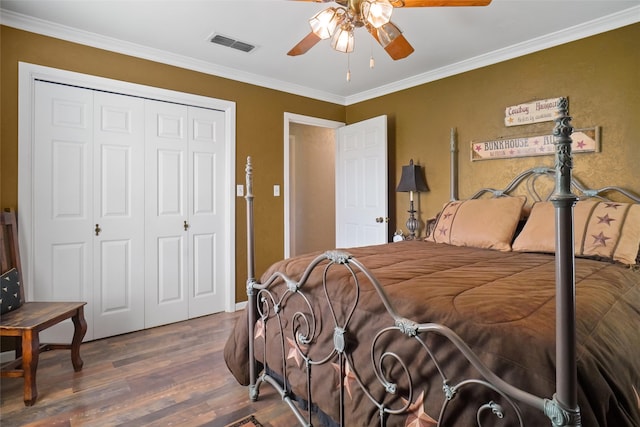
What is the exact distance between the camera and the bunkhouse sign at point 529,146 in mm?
2555

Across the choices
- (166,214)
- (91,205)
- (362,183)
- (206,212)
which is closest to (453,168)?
(362,183)

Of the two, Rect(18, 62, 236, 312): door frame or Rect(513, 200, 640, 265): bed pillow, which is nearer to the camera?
Rect(513, 200, 640, 265): bed pillow

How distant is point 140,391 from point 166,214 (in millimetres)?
1565

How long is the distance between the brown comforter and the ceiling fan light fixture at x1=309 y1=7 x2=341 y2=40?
4.07 ft

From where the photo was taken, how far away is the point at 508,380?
2.87 ft

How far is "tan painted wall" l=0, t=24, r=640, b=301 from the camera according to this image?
2.42 metres

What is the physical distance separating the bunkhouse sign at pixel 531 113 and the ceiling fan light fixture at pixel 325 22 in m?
1.89

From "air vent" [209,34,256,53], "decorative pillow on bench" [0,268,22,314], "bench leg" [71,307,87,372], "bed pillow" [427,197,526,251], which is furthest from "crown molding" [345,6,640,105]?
"decorative pillow on bench" [0,268,22,314]

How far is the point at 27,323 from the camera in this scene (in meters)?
1.96

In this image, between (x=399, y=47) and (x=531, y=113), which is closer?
(x=399, y=47)

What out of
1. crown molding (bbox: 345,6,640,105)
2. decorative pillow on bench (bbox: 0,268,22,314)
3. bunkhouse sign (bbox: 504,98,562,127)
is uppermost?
crown molding (bbox: 345,6,640,105)

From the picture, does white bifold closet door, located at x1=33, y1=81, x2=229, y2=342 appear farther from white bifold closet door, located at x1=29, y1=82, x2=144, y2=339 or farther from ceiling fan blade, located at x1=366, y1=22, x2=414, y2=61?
ceiling fan blade, located at x1=366, y1=22, x2=414, y2=61

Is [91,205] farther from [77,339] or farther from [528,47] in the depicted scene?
[528,47]

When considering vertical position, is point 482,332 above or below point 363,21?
below
